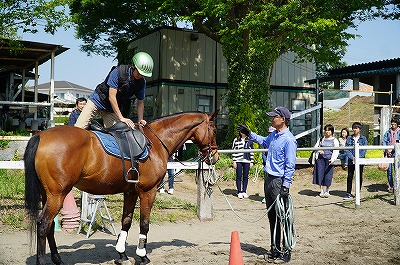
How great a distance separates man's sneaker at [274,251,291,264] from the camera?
6481mm

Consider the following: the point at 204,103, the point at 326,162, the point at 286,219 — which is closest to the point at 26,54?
the point at 204,103

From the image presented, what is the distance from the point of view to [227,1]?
657 inches

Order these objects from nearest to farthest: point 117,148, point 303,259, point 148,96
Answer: point 117,148
point 303,259
point 148,96

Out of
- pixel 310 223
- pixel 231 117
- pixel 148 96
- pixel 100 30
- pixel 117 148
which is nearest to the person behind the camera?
pixel 117 148

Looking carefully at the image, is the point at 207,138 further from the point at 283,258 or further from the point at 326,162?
the point at 326,162

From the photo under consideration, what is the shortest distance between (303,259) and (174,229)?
283 cm

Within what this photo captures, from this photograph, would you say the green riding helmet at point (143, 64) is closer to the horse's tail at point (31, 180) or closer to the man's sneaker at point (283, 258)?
the horse's tail at point (31, 180)

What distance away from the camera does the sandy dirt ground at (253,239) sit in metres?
6.62

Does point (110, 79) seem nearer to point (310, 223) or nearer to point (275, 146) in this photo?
point (275, 146)

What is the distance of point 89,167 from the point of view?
591 cm

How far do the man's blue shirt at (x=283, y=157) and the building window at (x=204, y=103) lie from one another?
60.0ft

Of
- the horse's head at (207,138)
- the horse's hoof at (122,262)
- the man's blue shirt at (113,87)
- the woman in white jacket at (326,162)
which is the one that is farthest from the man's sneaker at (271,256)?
the woman in white jacket at (326,162)

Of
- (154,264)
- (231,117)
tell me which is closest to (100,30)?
(231,117)

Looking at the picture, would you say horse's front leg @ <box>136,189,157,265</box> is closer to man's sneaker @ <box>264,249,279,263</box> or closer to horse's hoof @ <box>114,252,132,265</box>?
horse's hoof @ <box>114,252,132,265</box>
